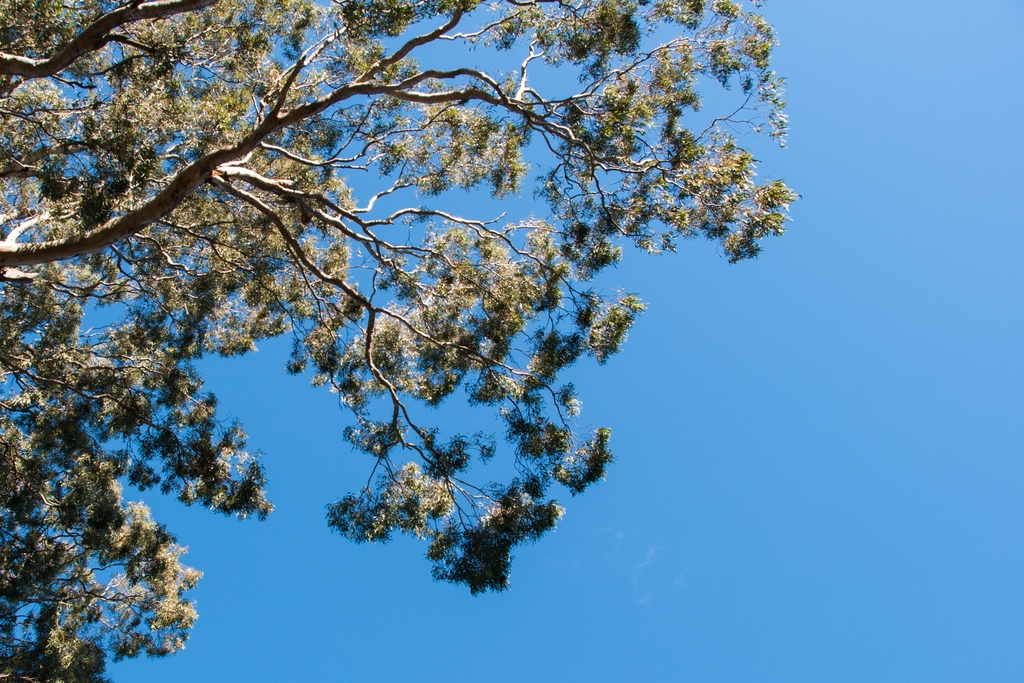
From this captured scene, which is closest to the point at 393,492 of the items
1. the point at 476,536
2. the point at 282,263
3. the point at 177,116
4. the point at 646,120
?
the point at 476,536

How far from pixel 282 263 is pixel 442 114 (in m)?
3.08

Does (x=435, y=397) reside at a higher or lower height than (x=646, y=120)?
lower

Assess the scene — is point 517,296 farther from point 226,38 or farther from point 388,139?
point 226,38

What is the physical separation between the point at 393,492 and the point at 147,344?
16.0ft

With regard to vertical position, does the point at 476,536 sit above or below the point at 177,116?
below

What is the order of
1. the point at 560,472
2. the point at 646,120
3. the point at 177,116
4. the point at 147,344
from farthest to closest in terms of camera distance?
the point at 147,344, the point at 560,472, the point at 646,120, the point at 177,116

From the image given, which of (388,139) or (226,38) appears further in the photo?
(388,139)

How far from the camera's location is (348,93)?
6750mm

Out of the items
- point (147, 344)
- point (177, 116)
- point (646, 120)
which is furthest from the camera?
point (147, 344)

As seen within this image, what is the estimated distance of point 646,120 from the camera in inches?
303

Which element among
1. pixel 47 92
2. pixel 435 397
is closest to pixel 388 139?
pixel 435 397

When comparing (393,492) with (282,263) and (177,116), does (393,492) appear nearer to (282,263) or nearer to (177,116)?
(282,263)

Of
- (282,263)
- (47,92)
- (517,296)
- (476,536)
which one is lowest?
(476,536)

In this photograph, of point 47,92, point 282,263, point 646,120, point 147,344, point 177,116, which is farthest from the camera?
point 147,344
